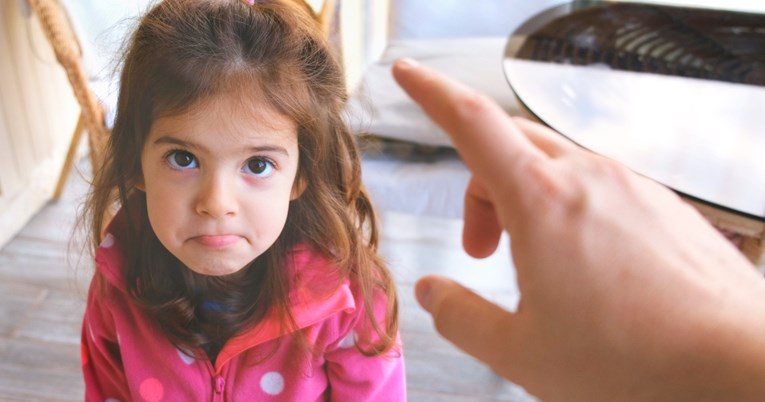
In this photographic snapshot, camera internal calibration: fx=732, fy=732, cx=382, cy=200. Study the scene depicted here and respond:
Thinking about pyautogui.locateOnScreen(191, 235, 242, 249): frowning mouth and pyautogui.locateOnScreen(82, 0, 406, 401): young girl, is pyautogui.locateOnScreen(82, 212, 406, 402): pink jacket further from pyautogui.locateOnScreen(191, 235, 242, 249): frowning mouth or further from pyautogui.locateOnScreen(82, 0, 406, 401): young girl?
pyautogui.locateOnScreen(191, 235, 242, 249): frowning mouth

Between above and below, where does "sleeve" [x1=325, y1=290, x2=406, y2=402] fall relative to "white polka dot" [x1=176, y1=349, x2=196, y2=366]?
below

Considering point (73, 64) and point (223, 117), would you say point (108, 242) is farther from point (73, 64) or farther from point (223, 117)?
point (73, 64)

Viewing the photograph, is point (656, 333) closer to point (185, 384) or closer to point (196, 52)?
point (196, 52)

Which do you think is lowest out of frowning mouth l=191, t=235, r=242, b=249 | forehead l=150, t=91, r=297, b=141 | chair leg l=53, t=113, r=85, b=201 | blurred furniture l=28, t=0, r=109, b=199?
chair leg l=53, t=113, r=85, b=201

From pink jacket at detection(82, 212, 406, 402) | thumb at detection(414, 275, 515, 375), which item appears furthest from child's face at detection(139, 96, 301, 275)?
thumb at detection(414, 275, 515, 375)

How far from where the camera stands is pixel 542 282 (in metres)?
0.40

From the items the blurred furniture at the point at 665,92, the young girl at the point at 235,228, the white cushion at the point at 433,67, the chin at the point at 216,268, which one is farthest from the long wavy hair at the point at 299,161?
the blurred furniture at the point at 665,92

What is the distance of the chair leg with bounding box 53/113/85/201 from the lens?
6.36 feet

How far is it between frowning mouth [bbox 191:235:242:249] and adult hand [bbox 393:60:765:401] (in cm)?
33

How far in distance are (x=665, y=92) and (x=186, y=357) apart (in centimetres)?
94

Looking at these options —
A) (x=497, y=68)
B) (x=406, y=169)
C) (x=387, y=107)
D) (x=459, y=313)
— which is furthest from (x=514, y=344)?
(x=497, y=68)

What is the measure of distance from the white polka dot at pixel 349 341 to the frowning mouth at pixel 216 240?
0.81ft

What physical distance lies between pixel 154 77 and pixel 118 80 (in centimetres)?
8

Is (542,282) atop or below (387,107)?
atop
